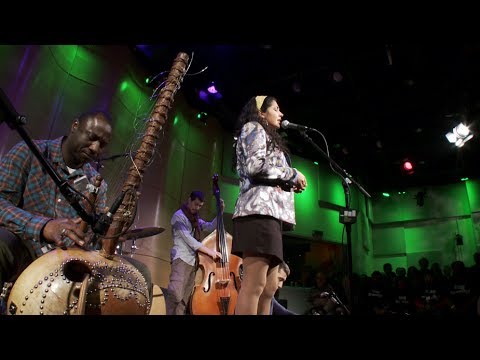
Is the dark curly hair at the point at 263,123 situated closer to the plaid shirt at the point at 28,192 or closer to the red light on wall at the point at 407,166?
the plaid shirt at the point at 28,192

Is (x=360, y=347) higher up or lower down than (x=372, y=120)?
lower down

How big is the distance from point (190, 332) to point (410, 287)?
25.8ft

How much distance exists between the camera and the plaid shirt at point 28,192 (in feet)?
4.85

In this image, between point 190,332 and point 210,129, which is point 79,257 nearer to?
point 190,332

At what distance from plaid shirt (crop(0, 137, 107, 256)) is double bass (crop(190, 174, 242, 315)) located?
6.11 feet

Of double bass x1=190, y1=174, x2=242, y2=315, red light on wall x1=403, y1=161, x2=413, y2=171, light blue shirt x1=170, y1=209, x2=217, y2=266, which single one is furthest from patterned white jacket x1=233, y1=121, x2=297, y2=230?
red light on wall x1=403, y1=161, x2=413, y2=171

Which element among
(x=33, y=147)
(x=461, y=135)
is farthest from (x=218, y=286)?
(x=461, y=135)

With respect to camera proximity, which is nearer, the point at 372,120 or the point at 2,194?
the point at 2,194

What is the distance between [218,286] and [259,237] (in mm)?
1522

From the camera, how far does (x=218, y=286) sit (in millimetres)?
3430

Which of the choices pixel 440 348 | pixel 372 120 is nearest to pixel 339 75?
pixel 372 120

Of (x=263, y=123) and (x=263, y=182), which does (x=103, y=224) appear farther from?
(x=263, y=123)

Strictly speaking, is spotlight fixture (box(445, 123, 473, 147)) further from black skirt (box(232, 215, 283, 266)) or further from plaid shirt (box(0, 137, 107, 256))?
plaid shirt (box(0, 137, 107, 256))

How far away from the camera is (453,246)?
11.6 metres
